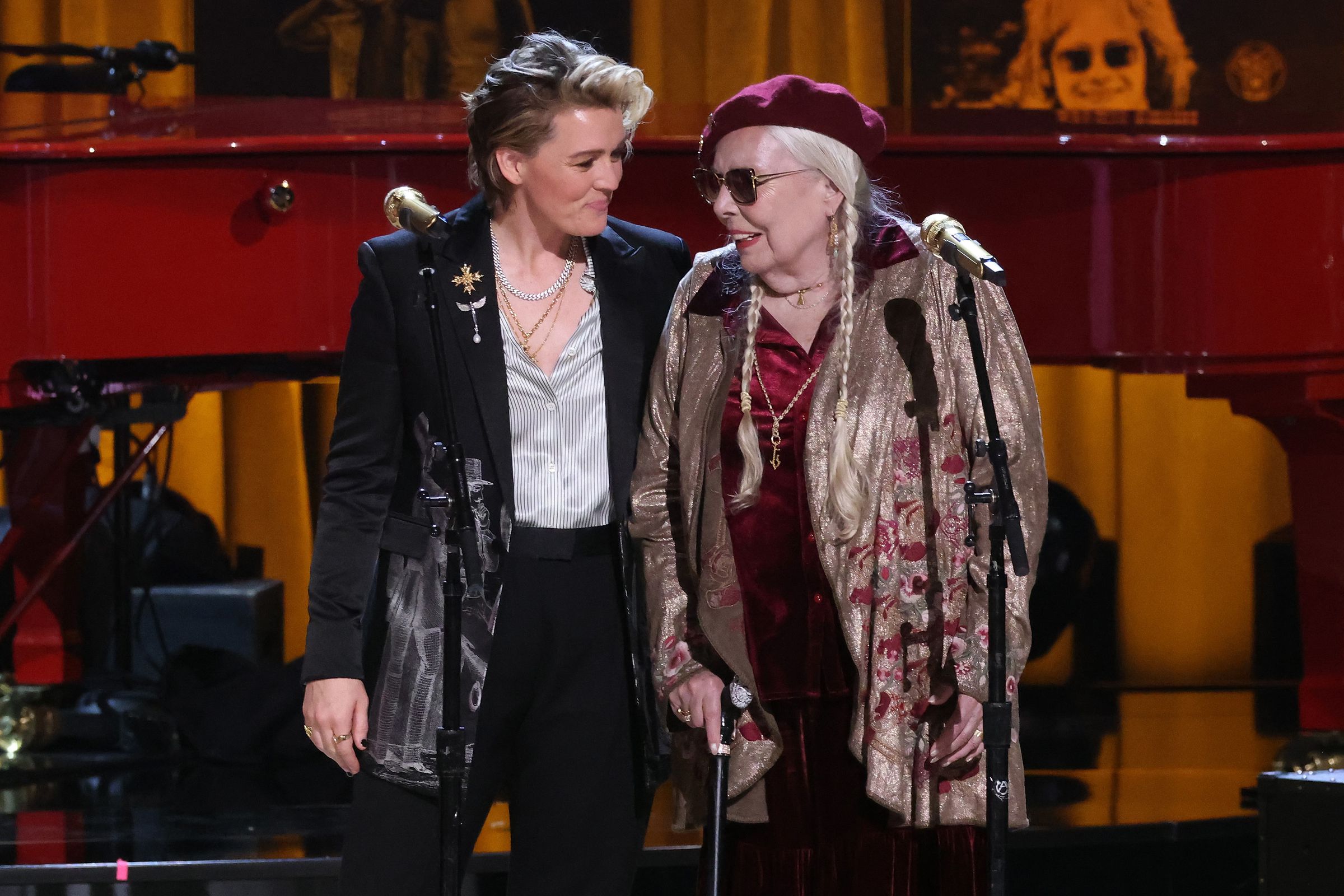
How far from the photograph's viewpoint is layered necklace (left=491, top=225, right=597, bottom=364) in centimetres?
202

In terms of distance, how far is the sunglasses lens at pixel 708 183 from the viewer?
1.99m

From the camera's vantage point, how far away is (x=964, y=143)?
3.22m

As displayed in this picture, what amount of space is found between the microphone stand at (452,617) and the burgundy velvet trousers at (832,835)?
0.39 meters

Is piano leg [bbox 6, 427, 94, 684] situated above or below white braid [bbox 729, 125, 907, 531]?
below

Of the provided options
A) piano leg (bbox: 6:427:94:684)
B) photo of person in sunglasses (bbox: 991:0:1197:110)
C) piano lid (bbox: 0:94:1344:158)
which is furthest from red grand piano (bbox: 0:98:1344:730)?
photo of person in sunglasses (bbox: 991:0:1197:110)

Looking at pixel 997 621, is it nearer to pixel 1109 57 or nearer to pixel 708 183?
pixel 708 183

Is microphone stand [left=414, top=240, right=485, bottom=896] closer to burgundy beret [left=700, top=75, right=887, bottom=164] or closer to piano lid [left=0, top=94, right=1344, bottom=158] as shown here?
burgundy beret [left=700, top=75, right=887, bottom=164]

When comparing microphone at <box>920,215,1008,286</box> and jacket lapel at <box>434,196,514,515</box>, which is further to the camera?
jacket lapel at <box>434,196,514,515</box>

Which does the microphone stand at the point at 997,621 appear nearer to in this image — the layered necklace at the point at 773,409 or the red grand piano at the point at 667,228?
the layered necklace at the point at 773,409

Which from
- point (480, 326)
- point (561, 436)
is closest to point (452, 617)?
point (561, 436)

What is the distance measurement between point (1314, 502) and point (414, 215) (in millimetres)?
2460

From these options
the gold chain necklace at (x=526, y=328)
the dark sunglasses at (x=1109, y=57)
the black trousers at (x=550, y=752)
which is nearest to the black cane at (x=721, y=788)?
the black trousers at (x=550, y=752)

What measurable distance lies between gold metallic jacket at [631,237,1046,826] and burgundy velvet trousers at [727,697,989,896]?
0.12 feet

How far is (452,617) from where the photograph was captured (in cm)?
187
